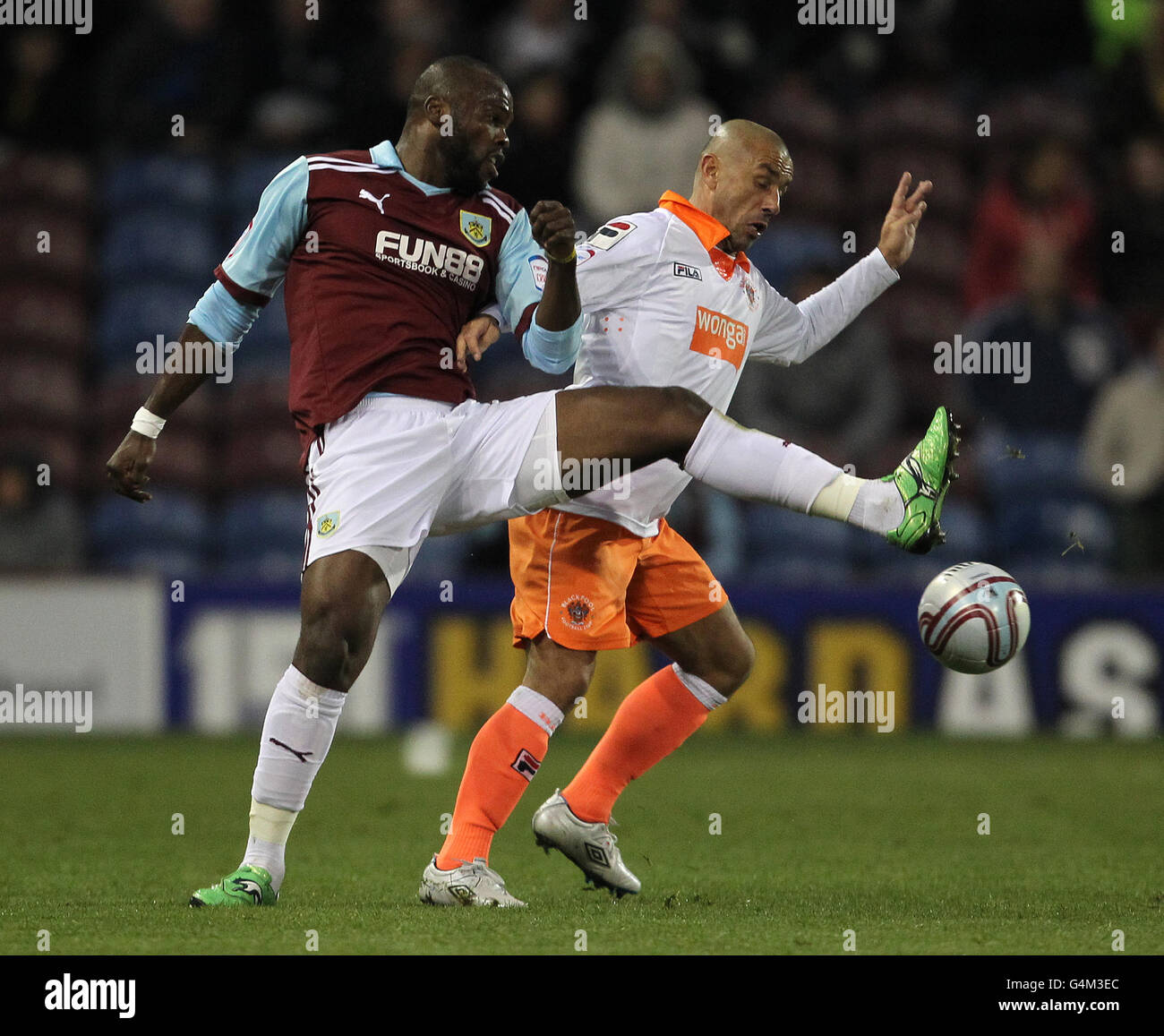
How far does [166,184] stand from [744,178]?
327 inches

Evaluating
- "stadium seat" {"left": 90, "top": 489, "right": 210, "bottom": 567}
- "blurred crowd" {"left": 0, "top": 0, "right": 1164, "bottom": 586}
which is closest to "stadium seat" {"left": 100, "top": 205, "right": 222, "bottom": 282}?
"blurred crowd" {"left": 0, "top": 0, "right": 1164, "bottom": 586}

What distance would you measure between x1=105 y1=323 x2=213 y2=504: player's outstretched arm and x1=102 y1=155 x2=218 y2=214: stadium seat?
320 inches

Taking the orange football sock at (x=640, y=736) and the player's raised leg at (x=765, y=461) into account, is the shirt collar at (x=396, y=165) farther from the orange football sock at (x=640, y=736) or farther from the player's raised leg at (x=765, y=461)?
the orange football sock at (x=640, y=736)

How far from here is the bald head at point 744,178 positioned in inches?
209

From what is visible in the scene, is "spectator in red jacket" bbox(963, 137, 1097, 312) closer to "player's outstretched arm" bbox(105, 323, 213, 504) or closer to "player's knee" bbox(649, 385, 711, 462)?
"player's knee" bbox(649, 385, 711, 462)

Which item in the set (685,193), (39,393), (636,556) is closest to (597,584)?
(636,556)

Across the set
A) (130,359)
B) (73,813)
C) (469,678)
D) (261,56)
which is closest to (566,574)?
(73,813)

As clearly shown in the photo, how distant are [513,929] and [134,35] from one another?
10137 millimetres

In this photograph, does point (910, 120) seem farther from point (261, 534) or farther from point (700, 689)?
point (700, 689)

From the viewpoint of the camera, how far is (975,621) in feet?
15.5

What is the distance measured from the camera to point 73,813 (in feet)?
23.4

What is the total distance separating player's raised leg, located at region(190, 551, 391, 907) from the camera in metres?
4.61

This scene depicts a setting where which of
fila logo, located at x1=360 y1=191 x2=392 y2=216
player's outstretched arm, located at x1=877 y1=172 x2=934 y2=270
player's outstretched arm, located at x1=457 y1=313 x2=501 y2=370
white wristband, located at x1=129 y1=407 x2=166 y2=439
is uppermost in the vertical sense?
player's outstretched arm, located at x1=877 y1=172 x2=934 y2=270

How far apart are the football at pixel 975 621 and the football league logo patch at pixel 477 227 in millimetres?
1577
